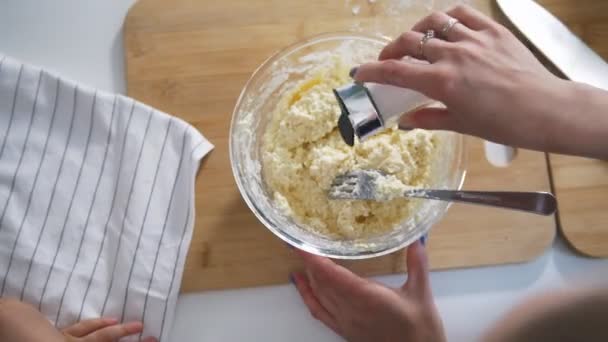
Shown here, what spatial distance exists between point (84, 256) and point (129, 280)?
0.11 m

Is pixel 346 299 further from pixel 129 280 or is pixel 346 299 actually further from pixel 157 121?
pixel 157 121

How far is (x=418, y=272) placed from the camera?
3.21ft

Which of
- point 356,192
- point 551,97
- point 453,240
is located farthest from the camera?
point 453,240

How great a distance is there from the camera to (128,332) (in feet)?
3.18

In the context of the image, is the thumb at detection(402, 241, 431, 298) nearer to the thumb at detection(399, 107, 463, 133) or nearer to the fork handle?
the fork handle

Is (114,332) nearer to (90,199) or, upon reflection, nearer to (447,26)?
(90,199)

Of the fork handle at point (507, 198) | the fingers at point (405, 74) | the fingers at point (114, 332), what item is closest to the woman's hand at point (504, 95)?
the fingers at point (405, 74)

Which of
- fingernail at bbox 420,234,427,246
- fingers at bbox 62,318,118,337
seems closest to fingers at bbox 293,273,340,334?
fingernail at bbox 420,234,427,246

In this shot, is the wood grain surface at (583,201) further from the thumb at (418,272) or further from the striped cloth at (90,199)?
the striped cloth at (90,199)

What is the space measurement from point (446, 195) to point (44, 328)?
2.59 feet

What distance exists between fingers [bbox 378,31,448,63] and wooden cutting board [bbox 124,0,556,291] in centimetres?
28

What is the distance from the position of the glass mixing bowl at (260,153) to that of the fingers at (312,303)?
111mm

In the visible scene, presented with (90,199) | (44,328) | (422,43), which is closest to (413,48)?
(422,43)

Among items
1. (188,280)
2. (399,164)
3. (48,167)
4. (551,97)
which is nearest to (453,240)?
(399,164)
